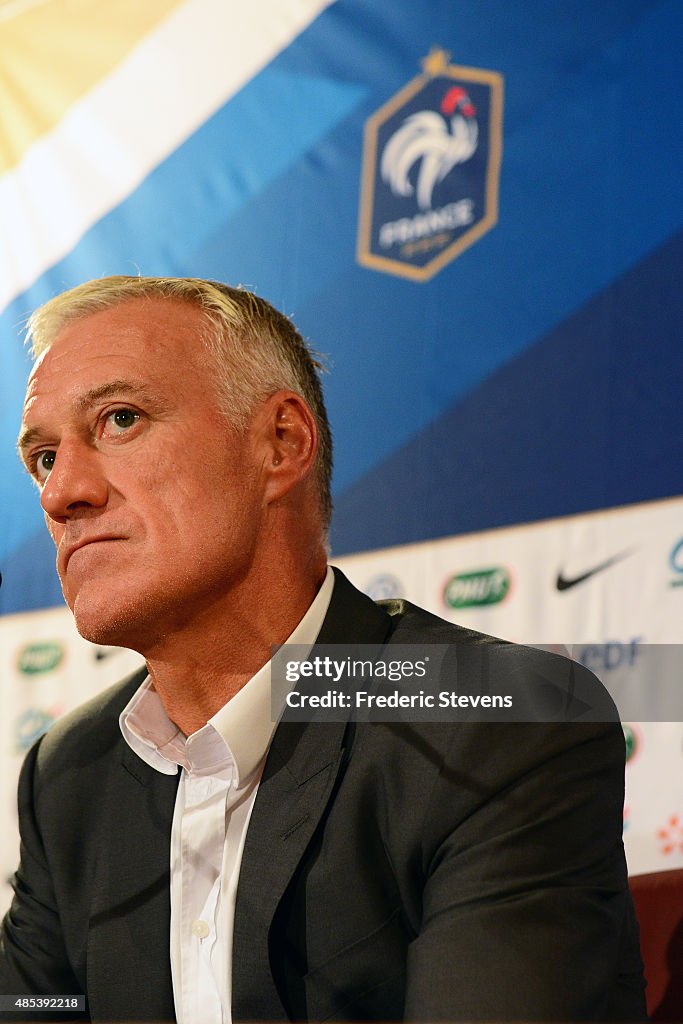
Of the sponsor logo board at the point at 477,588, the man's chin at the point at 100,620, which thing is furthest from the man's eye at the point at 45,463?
the sponsor logo board at the point at 477,588

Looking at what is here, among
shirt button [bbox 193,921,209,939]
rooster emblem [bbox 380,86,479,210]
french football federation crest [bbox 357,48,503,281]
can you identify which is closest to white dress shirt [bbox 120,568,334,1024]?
shirt button [bbox 193,921,209,939]

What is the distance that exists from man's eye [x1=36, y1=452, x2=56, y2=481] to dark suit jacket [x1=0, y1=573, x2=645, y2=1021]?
17.5 inches

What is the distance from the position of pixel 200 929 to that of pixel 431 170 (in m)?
1.67

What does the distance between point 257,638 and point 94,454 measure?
1.13 feet

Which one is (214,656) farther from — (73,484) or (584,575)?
(584,575)

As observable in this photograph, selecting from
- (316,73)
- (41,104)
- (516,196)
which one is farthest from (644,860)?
(41,104)

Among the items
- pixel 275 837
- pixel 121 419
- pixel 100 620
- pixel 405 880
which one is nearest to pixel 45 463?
pixel 121 419

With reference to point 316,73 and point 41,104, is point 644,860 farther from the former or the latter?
point 41,104

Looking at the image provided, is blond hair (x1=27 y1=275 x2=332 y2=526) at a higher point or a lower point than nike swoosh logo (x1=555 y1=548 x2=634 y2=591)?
higher

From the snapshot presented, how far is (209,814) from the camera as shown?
1.46 m

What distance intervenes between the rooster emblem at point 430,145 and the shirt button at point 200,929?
1600mm

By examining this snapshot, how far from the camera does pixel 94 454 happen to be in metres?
1.48

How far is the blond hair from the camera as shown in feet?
5.31

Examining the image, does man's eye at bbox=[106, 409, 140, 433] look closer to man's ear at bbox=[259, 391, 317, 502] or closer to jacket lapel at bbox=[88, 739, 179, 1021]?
man's ear at bbox=[259, 391, 317, 502]
